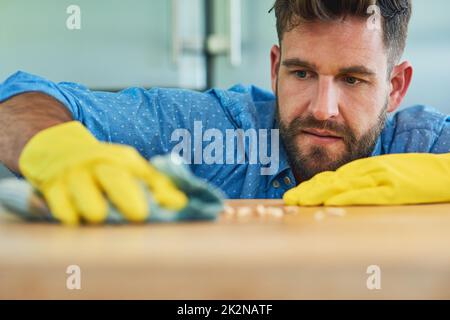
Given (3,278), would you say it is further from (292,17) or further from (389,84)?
(389,84)

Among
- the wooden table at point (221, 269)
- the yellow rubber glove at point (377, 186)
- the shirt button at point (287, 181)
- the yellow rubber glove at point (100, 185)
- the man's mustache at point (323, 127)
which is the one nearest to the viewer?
the wooden table at point (221, 269)

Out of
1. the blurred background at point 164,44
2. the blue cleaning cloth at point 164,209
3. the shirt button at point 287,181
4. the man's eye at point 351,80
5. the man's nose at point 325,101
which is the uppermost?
the blurred background at point 164,44

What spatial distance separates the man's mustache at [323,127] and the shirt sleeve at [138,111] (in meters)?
0.15

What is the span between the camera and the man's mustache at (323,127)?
1.16 m

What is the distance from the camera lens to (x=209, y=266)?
0.41 metres

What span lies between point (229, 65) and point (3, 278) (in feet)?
6.90

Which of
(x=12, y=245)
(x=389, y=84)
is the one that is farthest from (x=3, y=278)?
(x=389, y=84)

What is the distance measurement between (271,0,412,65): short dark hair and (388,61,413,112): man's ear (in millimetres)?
40

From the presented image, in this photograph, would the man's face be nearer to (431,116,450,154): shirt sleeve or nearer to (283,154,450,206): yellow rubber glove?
(431,116,450,154): shirt sleeve

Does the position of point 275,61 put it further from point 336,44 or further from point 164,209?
point 164,209

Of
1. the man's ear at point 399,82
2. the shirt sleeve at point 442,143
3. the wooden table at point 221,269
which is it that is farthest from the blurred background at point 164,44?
the wooden table at point 221,269

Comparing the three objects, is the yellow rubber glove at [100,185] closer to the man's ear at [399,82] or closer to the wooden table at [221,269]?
the wooden table at [221,269]

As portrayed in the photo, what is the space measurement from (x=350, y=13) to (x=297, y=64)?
4.9 inches

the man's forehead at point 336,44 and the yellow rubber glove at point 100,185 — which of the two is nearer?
the yellow rubber glove at point 100,185
